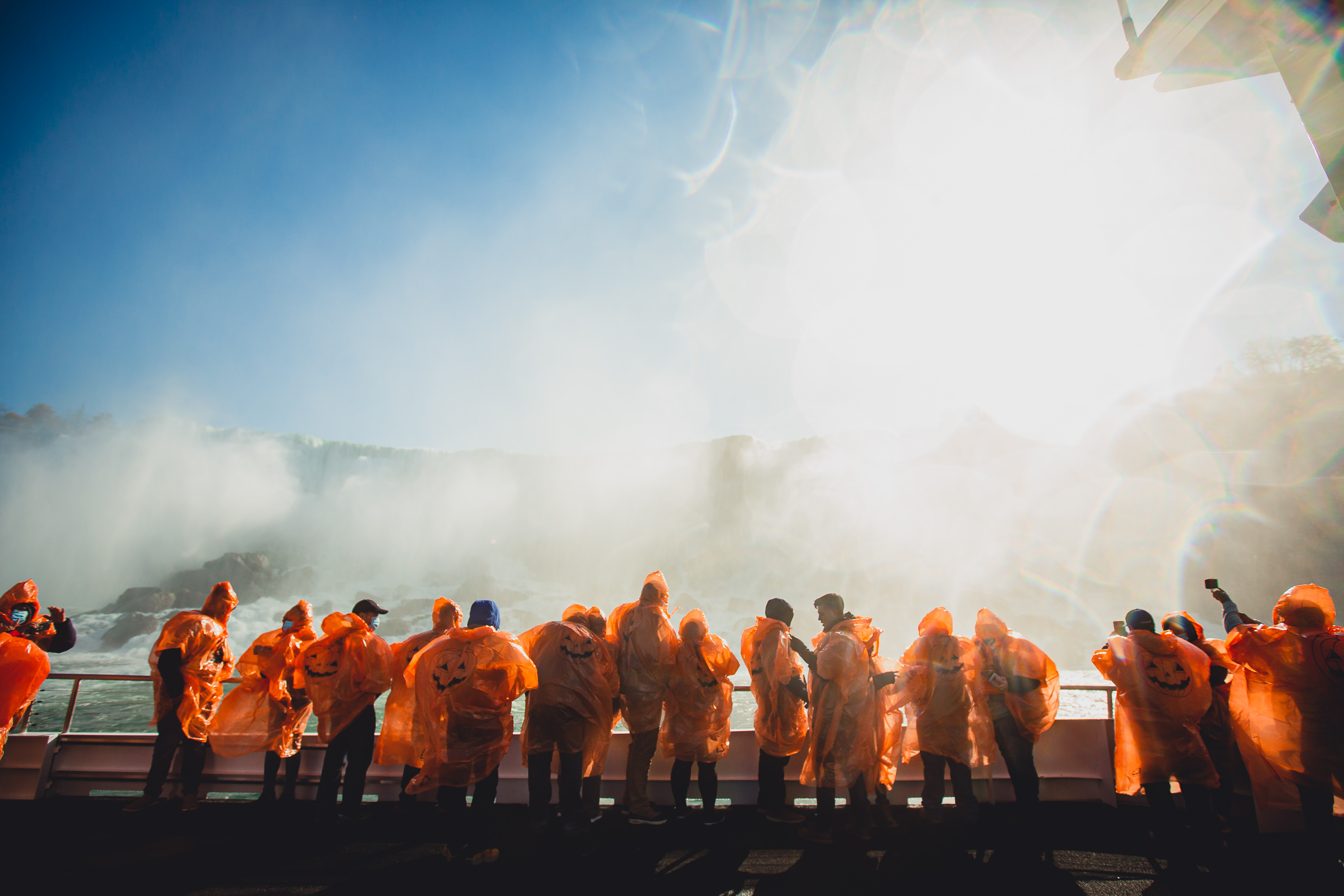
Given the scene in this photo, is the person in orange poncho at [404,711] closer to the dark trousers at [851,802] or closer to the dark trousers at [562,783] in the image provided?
the dark trousers at [562,783]

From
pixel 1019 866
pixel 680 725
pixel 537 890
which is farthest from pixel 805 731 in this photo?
pixel 537 890

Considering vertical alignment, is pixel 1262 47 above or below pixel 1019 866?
above

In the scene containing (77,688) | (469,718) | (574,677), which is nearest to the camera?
(469,718)

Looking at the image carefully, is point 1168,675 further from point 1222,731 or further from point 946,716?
point 946,716

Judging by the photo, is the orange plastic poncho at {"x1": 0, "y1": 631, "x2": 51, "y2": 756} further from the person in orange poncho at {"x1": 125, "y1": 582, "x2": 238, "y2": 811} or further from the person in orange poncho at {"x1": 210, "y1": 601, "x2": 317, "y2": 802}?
the person in orange poncho at {"x1": 210, "y1": 601, "x2": 317, "y2": 802}

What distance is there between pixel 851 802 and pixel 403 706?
2.84m

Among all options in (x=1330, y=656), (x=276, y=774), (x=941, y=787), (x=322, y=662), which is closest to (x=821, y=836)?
(x=941, y=787)

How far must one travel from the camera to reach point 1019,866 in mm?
2793

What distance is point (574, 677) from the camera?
3180mm

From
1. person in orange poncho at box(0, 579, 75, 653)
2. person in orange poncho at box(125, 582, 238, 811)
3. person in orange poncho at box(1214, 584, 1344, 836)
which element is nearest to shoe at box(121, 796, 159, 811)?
person in orange poncho at box(125, 582, 238, 811)

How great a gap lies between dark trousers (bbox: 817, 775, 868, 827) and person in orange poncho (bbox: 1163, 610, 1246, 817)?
2080 millimetres

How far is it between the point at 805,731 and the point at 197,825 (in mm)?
3727

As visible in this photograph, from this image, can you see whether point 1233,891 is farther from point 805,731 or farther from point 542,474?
point 542,474

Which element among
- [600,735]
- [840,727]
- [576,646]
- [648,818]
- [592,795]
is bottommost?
[648,818]
